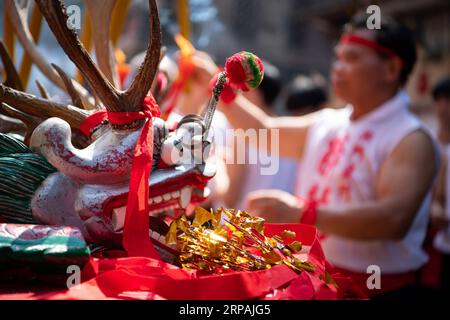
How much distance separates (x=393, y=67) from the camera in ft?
5.91

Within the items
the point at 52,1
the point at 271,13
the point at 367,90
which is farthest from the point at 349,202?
the point at 271,13

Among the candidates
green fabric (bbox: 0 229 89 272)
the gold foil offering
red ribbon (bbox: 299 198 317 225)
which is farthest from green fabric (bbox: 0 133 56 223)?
red ribbon (bbox: 299 198 317 225)

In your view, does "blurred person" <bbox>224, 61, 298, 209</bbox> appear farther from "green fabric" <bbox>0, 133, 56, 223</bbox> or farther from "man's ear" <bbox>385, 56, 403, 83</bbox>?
"green fabric" <bbox>0, 133, 56, 223</bbox>

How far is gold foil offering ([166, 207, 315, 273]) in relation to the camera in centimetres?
69

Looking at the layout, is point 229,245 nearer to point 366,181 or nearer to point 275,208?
point 275,208

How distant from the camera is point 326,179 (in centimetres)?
186

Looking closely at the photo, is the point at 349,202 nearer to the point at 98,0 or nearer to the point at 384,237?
the point at 384,237

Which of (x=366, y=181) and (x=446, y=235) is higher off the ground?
(x=366, y=181)

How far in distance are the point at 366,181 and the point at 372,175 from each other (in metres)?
0.03

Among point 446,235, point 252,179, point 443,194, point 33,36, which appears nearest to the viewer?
point 33,36

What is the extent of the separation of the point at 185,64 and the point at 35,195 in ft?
2.89

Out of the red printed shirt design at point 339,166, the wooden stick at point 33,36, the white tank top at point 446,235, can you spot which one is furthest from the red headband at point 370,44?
the white tank top at point 446,235

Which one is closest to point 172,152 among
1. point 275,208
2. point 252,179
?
point 275,208
